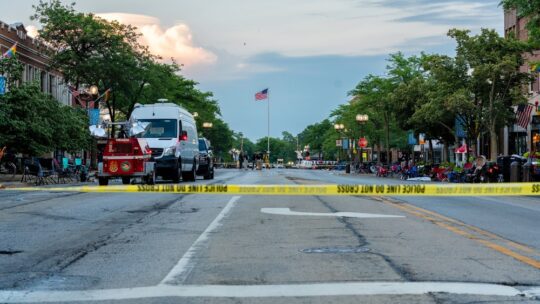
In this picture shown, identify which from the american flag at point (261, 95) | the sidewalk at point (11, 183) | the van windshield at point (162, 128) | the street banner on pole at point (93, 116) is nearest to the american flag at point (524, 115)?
the van windshield at point (162, 128)

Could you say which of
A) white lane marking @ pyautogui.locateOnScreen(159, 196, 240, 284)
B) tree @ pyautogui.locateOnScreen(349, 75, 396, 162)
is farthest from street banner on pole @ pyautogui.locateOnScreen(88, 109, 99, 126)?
white lane marking @ pyautogui.locateOnScreen(159, 196, 240, 284)

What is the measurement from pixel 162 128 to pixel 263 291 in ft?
73.2

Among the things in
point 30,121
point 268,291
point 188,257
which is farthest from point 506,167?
point 268,291

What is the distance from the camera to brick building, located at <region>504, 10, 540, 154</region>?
5197cm

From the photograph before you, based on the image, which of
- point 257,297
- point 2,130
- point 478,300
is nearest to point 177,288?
point 257,297

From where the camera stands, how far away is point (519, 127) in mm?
55406

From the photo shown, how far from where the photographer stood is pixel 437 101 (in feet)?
141

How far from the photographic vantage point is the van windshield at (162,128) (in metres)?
28.4

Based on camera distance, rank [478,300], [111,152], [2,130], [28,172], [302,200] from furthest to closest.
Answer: [2,130] → [28,172] → [111,152] → [302,200] → [478,300]

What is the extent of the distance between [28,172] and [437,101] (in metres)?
23.4

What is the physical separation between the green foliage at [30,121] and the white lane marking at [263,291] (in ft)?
101

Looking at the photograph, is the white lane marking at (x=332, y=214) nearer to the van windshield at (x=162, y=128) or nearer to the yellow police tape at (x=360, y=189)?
the yellow police tape at (x=360, y=189)

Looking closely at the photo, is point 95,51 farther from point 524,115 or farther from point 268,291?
point 268,291

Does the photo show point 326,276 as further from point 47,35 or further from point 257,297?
point 47,35
